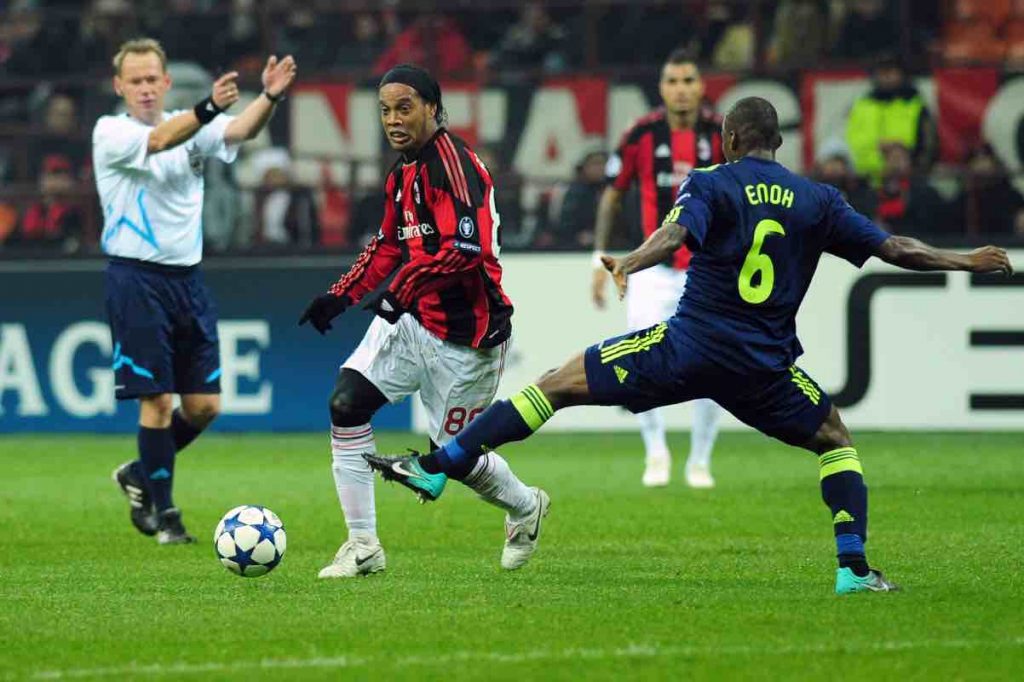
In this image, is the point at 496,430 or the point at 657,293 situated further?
the point at 657,293

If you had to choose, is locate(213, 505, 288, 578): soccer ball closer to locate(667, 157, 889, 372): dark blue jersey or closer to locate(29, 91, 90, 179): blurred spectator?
locate(667, 157, 889, 372): dark blue jersey

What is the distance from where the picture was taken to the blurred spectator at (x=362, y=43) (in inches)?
790

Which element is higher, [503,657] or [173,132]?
[173,132]

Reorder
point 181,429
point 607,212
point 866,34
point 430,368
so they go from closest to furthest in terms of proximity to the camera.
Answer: point 430,368, point 181,429, point 607,212, point 866,34

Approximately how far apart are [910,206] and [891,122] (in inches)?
50.0

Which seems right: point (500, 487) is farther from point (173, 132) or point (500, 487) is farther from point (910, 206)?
point (910, 206)

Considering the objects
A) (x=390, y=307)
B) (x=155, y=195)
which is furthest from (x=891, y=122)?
(x=390, y=307)

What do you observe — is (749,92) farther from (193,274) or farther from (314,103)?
(193,274)

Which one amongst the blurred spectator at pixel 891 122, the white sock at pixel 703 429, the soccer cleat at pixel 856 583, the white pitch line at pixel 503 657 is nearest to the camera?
the white pitch line at pixel 503 657

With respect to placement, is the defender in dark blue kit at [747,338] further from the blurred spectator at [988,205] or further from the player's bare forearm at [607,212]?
the blurred spectator at [988,205]

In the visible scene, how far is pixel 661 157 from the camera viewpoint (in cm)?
1262

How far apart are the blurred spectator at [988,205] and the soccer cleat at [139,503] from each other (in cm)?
884

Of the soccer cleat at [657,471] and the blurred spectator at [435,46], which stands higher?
the blurred spectator at [435,46]

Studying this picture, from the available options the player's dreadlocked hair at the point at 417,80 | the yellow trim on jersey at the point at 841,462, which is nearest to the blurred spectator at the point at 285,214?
the player's dreadlocked hair at the point at 417,80
